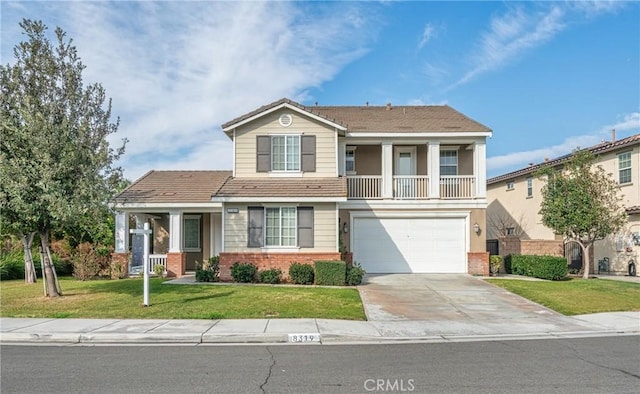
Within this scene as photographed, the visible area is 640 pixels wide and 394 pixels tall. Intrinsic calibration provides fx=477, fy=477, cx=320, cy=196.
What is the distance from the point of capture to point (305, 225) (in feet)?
61.6

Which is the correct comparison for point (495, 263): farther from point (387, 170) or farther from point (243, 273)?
point (243, 273)

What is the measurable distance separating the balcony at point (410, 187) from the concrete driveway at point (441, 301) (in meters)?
4.12

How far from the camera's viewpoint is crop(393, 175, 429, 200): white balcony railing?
21.7 m

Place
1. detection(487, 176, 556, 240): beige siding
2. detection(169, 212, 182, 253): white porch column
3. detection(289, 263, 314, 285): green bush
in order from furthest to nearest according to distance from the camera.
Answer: detection(487, 176, 556, 240): beige siding
detection(169, 212, 182, 253): white porch column
detection(289, 263, 314, 285): green bush

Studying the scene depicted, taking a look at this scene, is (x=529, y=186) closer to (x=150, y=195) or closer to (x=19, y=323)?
(x=150, y=195)

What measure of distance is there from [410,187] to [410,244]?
2606mm

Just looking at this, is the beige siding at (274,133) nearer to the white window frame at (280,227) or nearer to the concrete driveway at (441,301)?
the white window frame at (280,227)

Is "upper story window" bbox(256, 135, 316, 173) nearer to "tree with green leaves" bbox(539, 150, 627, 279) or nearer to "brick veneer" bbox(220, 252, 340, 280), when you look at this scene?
"brick veneer" bbox(220, 252, 340, 280)

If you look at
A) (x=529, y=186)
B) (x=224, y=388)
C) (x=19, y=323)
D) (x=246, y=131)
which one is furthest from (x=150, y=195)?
(x=529, y=186)

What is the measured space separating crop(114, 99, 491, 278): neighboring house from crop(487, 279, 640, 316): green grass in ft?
11.9

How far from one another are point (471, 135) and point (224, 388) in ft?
57.3

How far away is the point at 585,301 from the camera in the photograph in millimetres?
14188

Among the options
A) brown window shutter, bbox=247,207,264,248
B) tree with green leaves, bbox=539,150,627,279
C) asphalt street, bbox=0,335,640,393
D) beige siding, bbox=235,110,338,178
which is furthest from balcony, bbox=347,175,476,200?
asphalt street, bbox=0,335,640,393

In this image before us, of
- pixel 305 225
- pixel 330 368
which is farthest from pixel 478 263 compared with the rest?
pixel 330 368
